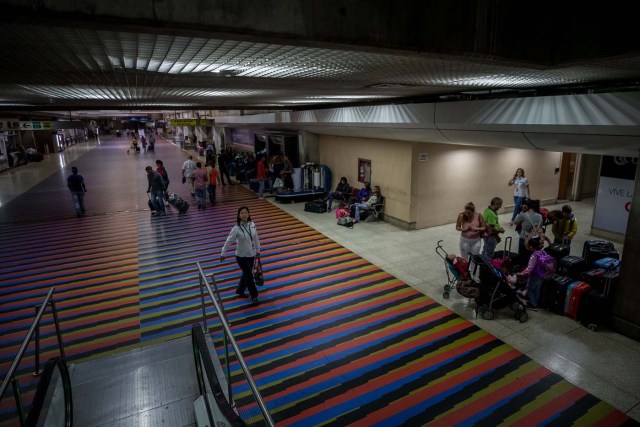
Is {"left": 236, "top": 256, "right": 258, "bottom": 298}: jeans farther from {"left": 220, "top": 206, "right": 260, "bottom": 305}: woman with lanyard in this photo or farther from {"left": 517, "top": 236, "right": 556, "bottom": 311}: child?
{"left": 517, "top": 236, "right": 556, "bottom": 311}: child

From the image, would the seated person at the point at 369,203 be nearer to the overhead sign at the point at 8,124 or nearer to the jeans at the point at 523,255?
the jeans at the point at 523,255

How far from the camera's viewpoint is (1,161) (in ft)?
75.1

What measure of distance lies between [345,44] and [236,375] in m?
4.36

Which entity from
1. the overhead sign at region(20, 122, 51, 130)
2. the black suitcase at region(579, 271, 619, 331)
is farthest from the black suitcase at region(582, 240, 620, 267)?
the overhead sign at region(20, 122, 51, 130)

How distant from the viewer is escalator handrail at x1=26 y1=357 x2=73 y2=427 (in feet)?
8.60

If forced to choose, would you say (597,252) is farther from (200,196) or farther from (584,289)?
(200,196)

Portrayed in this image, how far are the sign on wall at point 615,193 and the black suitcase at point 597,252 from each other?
3221mm

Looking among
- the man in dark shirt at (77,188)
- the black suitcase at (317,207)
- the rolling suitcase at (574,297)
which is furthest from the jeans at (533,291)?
the man in dark shirt at (77,188)

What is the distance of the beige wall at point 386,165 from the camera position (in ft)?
35.8

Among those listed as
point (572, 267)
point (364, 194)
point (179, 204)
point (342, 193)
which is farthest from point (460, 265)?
point (179, 204)

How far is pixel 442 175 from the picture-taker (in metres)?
11.1

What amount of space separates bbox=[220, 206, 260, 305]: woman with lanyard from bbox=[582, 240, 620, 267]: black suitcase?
614 centimetres

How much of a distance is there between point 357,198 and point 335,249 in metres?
3.56

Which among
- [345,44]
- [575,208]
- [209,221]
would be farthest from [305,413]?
[575,208]
